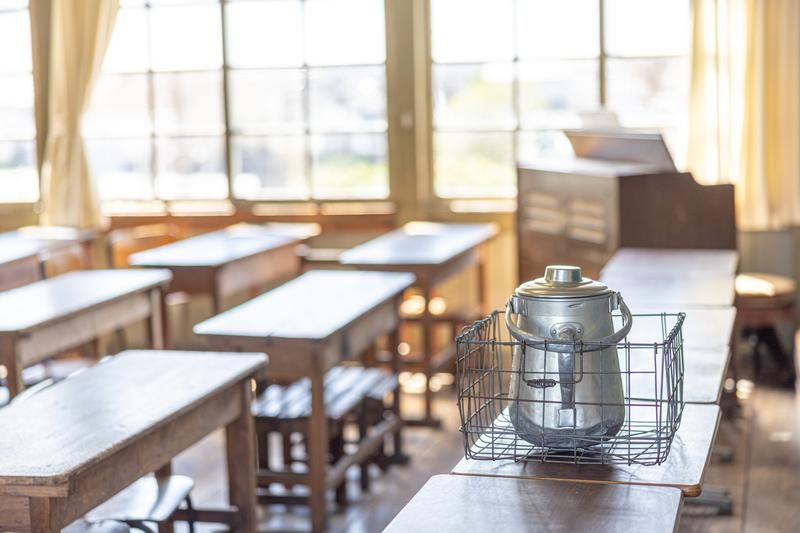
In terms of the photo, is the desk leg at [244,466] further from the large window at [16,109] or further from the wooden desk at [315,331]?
the large window at [16,109]

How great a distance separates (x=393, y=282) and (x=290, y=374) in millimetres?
1085

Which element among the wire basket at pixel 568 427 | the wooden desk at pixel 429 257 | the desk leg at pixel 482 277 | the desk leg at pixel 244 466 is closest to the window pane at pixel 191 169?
the wooden desk at pixel 429 257

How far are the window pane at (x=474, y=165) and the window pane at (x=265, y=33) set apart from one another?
3.30 ft

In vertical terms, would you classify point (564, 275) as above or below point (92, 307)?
above

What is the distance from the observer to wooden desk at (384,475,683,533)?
65.5 inches

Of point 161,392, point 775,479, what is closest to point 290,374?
point 161,392

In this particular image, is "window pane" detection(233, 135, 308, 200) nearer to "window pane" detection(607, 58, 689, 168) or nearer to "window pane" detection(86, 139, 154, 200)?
"window pane" detection(86, 139, 154, 200)

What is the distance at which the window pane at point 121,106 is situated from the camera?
7.17 metres

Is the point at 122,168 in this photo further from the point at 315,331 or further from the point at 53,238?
the point at 315,331

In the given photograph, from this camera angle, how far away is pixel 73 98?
7027mm

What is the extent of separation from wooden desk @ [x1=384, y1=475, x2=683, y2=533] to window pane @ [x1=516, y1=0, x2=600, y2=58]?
5.04 m

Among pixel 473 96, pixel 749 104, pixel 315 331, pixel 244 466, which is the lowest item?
pixel 244 466

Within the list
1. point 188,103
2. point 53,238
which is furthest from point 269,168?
point 53,238

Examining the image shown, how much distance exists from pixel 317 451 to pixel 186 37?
380cm
